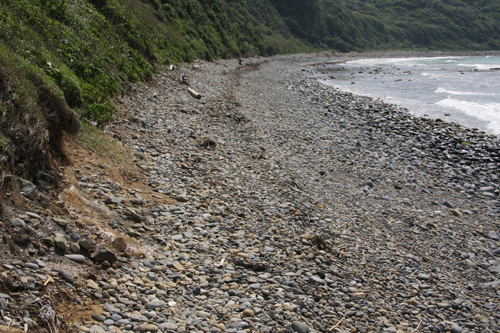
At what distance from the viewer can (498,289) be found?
21.2 ft

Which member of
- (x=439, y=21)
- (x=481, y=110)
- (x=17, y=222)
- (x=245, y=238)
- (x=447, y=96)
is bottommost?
(x=245, y=238)

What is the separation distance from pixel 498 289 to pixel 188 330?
5745 mm

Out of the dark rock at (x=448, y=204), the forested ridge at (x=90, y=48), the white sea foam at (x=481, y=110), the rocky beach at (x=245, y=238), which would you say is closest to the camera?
the rocky beach at (x=245, y=238)

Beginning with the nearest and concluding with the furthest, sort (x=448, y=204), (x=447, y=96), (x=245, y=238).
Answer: (x=245, y=238) → (x=448, y=204) → (x=447, y=96)

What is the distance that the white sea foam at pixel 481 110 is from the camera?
18.9 m

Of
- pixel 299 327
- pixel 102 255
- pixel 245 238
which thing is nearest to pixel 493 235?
pixel 245 238

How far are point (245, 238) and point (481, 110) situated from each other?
21.8m

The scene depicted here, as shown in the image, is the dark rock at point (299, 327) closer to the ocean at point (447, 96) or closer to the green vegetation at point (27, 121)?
the green vegetation at point (27, 121)

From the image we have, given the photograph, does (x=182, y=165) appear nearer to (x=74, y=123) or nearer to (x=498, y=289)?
(x=74, y=123)

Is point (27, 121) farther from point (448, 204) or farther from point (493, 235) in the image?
point (448, 204)

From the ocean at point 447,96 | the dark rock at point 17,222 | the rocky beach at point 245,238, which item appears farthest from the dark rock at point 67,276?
the ocean at point 447,96

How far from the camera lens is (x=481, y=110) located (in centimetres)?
2205

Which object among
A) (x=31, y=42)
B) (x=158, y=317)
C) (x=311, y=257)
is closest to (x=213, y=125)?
(x=31, y=42)

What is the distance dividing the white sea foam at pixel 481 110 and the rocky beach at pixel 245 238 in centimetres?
702
